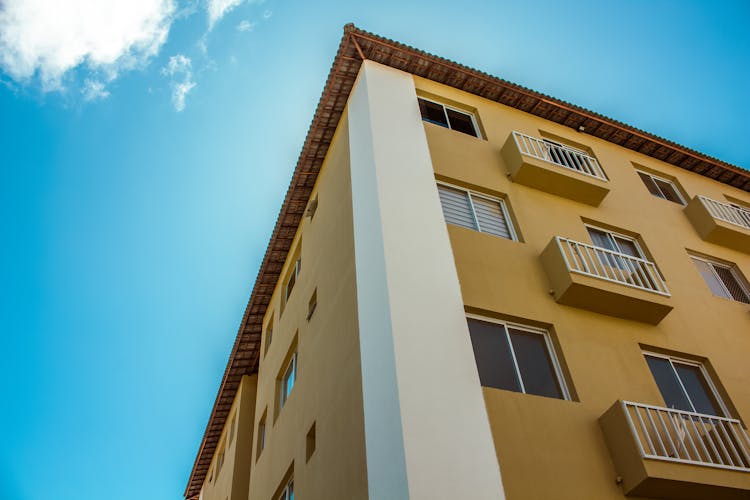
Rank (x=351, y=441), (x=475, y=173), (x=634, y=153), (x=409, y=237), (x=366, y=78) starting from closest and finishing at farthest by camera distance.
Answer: (x=351, y=441)
(x=409, y=237)
(x=475, y=173)
(x=366, y=78)
(x=634, y=153)

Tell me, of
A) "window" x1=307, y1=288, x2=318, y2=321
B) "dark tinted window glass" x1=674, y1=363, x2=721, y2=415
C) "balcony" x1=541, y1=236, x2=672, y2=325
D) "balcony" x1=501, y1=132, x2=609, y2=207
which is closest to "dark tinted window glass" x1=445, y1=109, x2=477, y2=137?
"balcony" x1=501, y1=132, x2=609, y2=207

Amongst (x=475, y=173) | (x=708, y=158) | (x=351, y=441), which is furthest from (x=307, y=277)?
(x=708, y=158)

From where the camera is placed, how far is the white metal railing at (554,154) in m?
14.7

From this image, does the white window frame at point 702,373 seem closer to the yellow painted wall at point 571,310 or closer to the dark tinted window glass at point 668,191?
the yellow painted wall at point 571,310

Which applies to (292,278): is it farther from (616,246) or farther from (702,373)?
(702,373)

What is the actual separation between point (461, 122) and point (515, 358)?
8085mm

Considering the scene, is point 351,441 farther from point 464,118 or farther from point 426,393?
point 464,118

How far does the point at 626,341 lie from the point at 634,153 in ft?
31.7

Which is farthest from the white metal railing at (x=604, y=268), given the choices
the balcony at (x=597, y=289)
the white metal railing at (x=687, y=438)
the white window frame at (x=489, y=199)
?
the white metal railing at (x=687, y=438)

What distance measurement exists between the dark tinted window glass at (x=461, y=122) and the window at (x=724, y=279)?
6804 millimetres

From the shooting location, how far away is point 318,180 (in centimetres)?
1780

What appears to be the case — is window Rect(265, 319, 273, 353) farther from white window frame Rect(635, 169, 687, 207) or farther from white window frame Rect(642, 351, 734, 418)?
white window frame Rect(635, 169, 687, 207)

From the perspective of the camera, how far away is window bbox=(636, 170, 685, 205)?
18.3 m

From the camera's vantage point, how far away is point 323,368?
1205cm
